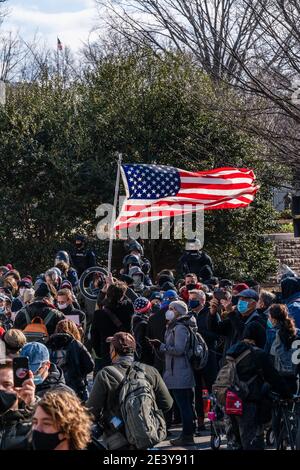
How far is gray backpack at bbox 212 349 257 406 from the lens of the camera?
29.1 ft

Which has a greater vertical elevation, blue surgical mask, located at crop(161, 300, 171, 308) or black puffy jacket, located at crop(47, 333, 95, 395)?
blue surgical mask, located at crop(161, 300, 171, 308)

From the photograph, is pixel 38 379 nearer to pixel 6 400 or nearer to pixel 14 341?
pixel 14 341

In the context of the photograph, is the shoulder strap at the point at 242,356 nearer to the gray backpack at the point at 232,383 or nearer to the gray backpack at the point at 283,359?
the gray backpack at the point at 232,383

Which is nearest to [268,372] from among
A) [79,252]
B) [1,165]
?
[79,252]

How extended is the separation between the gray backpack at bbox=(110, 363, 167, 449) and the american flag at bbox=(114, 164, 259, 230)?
8.87m

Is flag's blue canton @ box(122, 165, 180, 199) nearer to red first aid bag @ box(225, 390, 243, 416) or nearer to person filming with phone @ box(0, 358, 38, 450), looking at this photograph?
red first aid bag @ box(225, 390, 243, 416)

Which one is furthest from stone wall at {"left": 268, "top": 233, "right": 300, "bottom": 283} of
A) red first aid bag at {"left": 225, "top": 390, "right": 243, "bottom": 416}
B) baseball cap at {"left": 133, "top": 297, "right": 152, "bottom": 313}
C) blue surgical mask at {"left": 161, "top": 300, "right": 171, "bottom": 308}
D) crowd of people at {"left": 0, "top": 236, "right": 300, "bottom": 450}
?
red first aid bag at {"left": 225, "top": 390, "right": 243, "bottom": 416}

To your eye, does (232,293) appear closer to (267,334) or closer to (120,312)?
(120,312)

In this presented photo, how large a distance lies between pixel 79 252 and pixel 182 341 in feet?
32.2

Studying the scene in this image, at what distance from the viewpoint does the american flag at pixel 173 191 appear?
Answer: 16.6 m

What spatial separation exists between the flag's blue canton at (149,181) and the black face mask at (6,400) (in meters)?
10.1

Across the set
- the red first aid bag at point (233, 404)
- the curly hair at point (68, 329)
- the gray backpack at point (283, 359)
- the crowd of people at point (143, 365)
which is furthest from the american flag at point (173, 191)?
the red first aid bag at point (233, 404)

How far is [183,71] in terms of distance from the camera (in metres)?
25.4

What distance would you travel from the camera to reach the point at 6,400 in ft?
20.8
